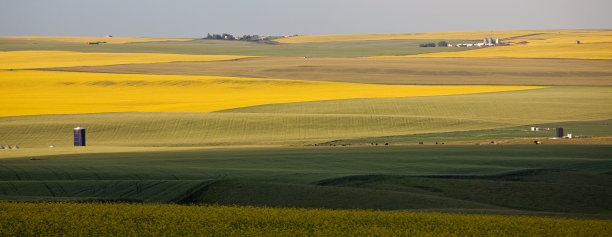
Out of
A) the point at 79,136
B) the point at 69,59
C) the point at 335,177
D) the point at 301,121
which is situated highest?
the point at 69,59

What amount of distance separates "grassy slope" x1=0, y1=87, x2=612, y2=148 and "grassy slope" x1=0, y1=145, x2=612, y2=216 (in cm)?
759

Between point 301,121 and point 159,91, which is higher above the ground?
point 159,91

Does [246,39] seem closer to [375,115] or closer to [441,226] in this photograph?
[375,115]

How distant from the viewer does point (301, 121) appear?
40.8 m

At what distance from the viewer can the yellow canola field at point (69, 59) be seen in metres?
80.8

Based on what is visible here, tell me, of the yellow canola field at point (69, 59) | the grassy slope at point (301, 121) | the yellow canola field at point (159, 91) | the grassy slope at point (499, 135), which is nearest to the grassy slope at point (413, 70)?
the yellow canola field at point (159, 91)

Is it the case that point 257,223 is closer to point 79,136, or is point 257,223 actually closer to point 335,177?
point 335,177

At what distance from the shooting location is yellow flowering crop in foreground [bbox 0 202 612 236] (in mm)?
13805

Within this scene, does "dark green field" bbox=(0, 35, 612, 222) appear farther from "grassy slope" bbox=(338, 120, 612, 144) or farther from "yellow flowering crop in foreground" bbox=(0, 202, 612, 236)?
"yellow flowering crop in foreground" bbox=(0, 202, 612, 236)

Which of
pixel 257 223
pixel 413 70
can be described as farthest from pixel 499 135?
pixel 413 70

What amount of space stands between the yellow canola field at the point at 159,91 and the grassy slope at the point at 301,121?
14.2 feet

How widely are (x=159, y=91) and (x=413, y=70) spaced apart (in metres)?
24.3

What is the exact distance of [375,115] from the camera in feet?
141

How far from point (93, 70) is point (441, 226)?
202 feet
